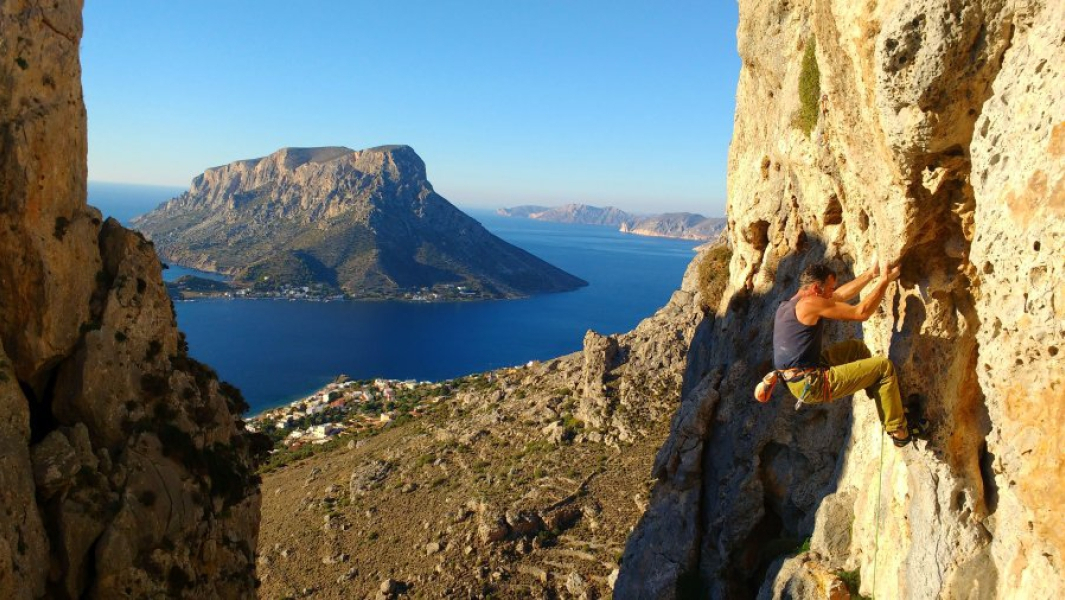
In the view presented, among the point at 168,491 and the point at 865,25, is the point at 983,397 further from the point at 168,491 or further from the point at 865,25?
the point at 168,491

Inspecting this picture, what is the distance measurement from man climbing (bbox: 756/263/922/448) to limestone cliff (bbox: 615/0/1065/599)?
1.06ft

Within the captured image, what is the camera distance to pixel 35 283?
42.7 feet

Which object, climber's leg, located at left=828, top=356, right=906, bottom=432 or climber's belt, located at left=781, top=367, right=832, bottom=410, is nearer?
climber's leg, located at left=828, top=356, right=906, bottom=432

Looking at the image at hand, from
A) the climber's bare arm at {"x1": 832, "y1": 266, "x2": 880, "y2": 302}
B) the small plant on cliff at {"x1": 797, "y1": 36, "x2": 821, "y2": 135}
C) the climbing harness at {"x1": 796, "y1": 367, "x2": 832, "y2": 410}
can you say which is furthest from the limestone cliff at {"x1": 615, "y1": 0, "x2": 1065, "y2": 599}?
the climbing harness at {"x1": 796, "y1": 367, "x2": 832, "y2": 410}

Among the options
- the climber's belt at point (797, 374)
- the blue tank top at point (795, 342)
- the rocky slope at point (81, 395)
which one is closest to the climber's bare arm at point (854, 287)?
the blue tank top at point (795, 342)

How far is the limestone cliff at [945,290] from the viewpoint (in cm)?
487

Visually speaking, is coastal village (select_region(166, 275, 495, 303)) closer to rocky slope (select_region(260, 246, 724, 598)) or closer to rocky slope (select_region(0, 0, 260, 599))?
rocky slope (select_region(260, 246, 724, 598))

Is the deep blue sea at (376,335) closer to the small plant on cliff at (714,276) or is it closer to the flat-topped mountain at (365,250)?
the flat-topped mountain at (365,250)

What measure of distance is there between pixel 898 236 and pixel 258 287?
5965 inches

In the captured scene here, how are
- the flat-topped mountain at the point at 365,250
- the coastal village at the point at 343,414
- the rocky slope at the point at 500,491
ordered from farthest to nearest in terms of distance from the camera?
1. the flat-topped mountain at the point at 365,250
2. the coastal village at the point at 343,414
3. the rocky slope at the point at 500,491

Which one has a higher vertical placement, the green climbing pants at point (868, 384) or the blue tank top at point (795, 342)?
the blue tank top at point (795, 342)

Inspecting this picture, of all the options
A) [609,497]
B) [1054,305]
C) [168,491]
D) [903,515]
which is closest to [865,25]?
[1054,305]

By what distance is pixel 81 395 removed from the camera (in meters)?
13.1

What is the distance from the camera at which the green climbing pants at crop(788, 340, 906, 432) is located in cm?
666
